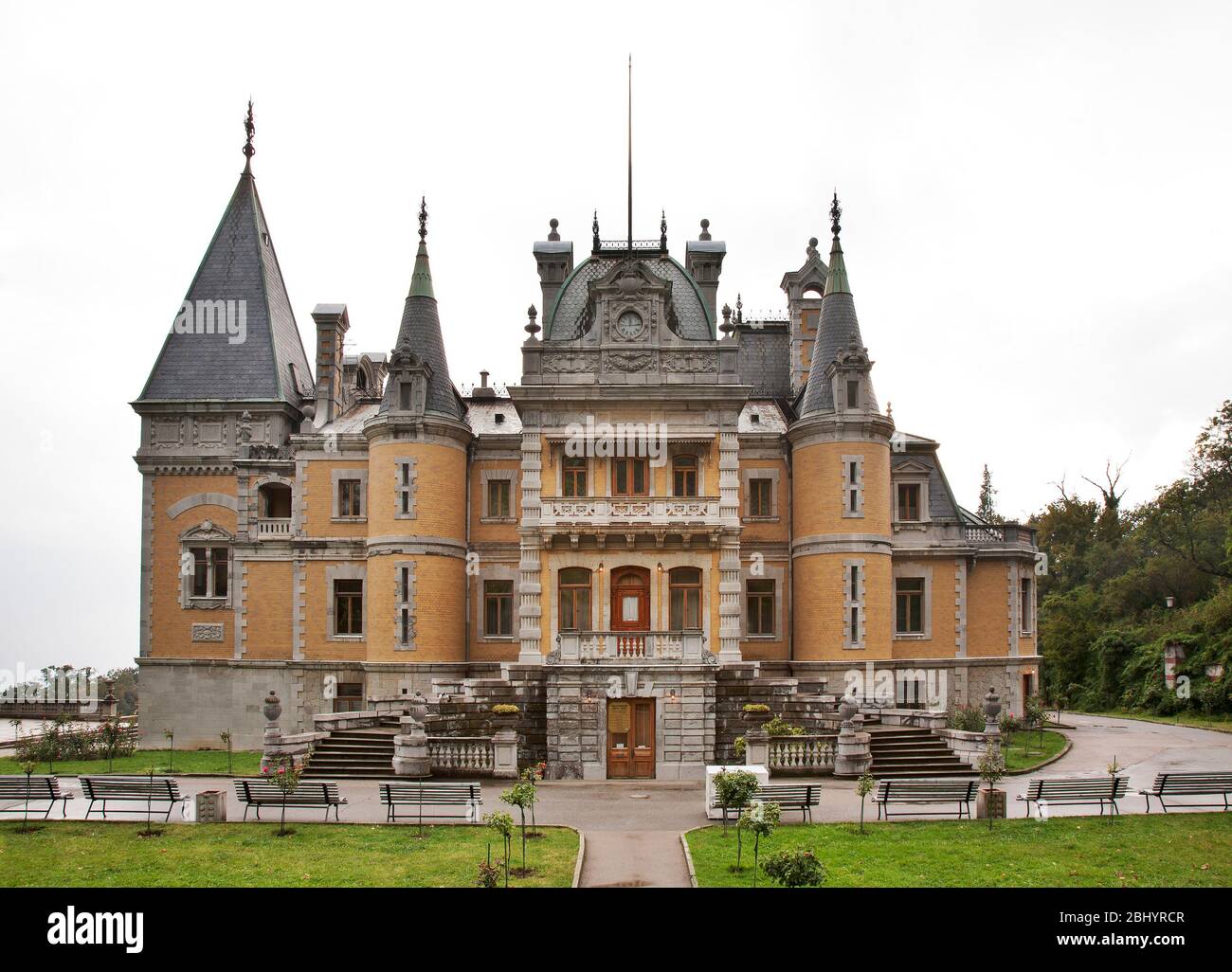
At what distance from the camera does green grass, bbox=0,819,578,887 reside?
53.7ft

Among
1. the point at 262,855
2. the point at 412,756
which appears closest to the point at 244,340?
the point at 412,756

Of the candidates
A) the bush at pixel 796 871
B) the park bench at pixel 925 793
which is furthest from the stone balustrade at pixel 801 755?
the bush at pixel 796 871

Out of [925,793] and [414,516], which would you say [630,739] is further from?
[414,516]

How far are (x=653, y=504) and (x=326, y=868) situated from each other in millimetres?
18803

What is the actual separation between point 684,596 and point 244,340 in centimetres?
2115

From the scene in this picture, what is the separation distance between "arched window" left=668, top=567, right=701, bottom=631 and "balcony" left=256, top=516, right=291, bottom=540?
592 inches

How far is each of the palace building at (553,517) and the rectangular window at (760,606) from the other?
0.10 m

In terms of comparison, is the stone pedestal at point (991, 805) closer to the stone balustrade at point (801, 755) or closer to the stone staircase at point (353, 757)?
the stone balustrade at point (801, 755)

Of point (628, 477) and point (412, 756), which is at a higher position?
point (628, 477)

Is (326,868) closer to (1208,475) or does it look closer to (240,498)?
(240,498)

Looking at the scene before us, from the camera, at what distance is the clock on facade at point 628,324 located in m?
34.9

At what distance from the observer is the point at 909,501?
39781 millimetres

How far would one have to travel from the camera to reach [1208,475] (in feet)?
196
